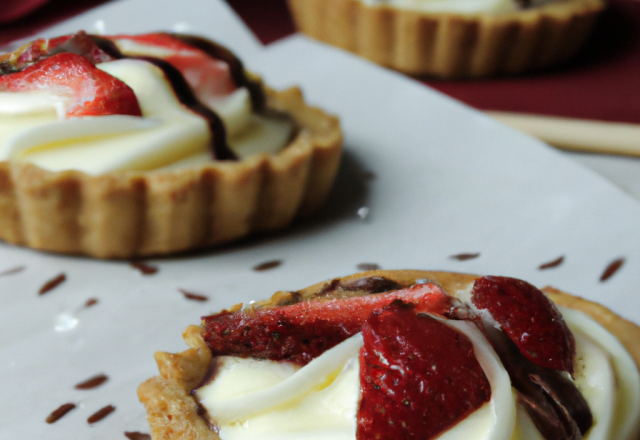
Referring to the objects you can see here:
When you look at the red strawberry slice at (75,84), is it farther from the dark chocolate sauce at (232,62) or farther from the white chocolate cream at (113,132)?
the dark chocolate sauce at (232,62)

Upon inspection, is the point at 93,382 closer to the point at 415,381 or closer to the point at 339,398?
the point at 339,398

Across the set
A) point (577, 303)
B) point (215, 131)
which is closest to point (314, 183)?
point (215, 131)

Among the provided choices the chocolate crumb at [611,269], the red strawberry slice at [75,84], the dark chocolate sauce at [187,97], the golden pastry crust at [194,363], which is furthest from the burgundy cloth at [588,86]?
the red strawberry slice at [75,84]

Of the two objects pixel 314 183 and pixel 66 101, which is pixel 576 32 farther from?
pixel 66 101

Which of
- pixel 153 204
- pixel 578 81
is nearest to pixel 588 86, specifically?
pixel 578 81

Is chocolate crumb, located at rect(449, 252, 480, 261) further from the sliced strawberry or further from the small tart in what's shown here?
the sliced strawberry
